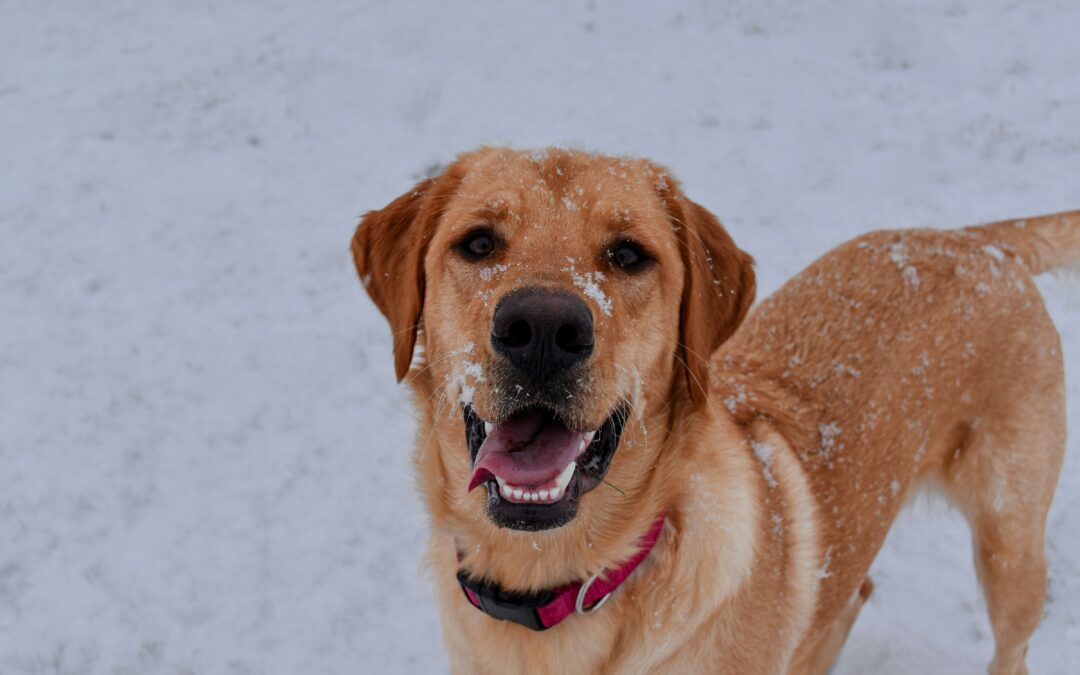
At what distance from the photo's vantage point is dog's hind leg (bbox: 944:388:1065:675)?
3.12m

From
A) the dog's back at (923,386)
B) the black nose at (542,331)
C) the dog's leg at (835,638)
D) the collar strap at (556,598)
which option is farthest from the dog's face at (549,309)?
the dog's leg at (835,638)

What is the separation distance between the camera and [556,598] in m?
2.39

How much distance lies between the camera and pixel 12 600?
12.7ft

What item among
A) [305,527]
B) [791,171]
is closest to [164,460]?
[305,527]

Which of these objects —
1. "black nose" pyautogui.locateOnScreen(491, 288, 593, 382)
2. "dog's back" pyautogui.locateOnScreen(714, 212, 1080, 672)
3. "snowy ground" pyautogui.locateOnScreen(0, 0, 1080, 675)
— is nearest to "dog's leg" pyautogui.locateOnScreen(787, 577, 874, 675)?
"snowy ground" pyautogui.locateOnScreen(0, 0, 1080, 675)

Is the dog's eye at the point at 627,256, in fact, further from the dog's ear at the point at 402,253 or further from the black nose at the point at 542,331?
the dog's ear at the point at 402,253

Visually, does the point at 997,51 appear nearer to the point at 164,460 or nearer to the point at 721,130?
the point at 721,130

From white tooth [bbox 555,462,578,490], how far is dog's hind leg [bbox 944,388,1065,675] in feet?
5.60

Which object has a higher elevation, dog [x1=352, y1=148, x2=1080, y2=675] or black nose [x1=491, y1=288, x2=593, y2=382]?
black nose [x1=491, y1=288, x2=593, y2=382]

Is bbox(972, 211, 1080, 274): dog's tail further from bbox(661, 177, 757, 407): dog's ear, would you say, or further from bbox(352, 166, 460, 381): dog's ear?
bbox(352, 166, 460, 381): dog's ear

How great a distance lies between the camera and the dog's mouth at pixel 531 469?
7.13ft

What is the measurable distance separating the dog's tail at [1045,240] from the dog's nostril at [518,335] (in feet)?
7.15

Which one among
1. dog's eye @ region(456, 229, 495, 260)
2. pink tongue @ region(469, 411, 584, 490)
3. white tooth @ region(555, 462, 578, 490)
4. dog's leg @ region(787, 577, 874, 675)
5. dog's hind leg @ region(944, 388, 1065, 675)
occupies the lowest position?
dog's leg @ region(787, 577, 874, 675)

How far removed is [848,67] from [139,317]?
5.51 m
